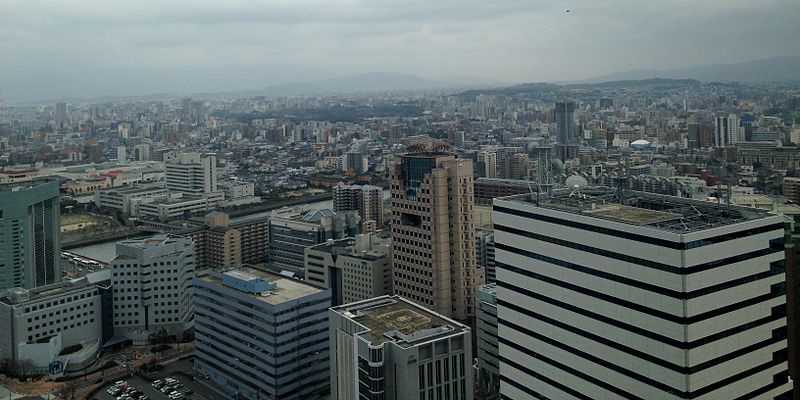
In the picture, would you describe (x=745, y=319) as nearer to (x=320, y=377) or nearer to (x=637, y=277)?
(x=637, y=277)

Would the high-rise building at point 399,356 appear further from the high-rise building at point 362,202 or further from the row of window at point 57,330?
the high-rise building at point 362,202

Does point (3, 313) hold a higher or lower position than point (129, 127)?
lower

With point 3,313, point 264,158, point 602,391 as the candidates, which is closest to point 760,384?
point 602,391

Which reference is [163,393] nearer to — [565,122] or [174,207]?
[174,207]

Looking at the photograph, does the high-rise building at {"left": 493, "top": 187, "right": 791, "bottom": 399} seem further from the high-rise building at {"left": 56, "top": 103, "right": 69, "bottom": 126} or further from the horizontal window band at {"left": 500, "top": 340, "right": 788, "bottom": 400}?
the high-rise building at {"left": 56, "top": 103, "right": 69, "bottom": 126}

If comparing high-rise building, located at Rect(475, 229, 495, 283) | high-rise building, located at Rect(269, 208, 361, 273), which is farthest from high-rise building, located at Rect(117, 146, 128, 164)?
high-rise building, located at Rect(475, 229, 495, 283)

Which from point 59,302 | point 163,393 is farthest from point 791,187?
point 59,302

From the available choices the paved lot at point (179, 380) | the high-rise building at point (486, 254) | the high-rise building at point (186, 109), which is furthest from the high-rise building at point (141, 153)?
the paved lot at point (179, 380)
